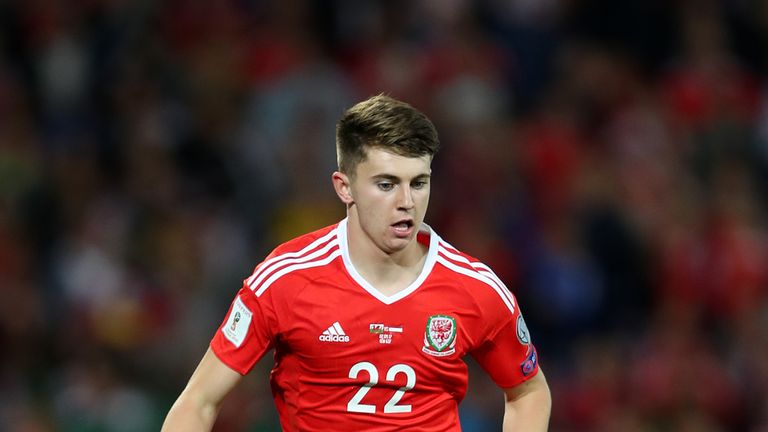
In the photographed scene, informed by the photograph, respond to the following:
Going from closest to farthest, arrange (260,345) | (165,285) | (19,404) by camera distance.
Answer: (260,345) < (19,404) < (165,285)

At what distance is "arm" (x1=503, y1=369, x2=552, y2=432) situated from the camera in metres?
5.09

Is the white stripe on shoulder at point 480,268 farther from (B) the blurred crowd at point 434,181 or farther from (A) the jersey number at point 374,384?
(B) the blurred crowd at point 434,181

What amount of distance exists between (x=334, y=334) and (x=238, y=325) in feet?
1.11

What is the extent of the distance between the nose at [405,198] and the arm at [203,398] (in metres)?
0.84

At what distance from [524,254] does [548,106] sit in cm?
148

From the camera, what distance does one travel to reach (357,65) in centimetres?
1094

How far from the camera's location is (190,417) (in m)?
4.71

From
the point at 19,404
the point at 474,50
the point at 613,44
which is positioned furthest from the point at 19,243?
the point at 613,44

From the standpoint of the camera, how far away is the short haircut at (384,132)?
464cm

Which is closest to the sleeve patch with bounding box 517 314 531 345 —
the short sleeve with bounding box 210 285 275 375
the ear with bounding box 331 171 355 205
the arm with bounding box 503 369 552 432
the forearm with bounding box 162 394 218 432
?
the arm with bounding box 503 369 552 432

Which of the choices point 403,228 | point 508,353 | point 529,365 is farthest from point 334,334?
point 529,365

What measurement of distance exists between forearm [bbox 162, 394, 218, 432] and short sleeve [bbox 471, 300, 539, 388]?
39.5 inches

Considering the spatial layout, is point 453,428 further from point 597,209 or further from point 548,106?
point 548,106

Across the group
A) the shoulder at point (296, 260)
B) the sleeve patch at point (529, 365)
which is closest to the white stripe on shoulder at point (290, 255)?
the shoulder at point (296, 260)
